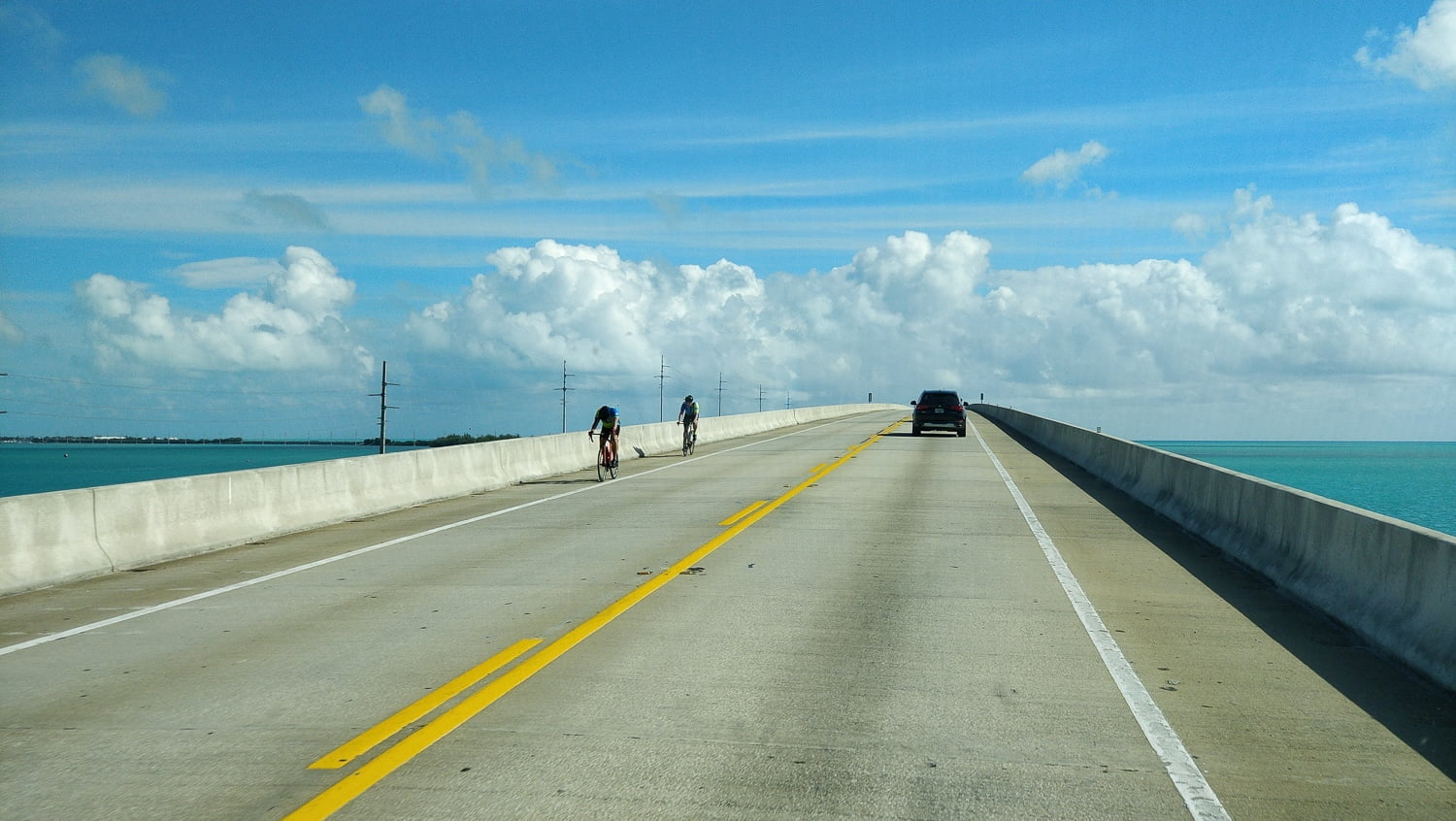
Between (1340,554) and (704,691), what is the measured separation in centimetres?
600

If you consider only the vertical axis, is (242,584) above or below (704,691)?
below

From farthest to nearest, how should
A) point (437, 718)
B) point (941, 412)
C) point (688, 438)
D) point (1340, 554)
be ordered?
point (941, 412) → point (688, 438) → point (1340, 554) → point (437, 718)

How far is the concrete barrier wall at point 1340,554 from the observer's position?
7.79 meters

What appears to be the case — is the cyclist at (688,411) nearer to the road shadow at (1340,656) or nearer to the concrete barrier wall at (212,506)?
the concrete barrier wall at (212,506)

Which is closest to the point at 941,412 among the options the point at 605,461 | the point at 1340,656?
the point at 605,461

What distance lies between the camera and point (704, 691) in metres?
6.97

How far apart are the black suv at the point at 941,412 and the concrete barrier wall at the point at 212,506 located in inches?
909

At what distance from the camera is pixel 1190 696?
7.02 metres

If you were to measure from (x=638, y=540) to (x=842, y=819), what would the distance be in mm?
9547

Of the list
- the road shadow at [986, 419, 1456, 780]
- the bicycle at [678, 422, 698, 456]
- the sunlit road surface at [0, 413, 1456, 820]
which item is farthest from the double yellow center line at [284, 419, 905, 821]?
the bicycle at [678, 422, 698, 456]

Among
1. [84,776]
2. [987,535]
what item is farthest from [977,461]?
[84,776]

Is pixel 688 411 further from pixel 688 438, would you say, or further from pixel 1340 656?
pixel 1340 656

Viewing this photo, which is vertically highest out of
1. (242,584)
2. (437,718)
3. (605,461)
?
(605,461)

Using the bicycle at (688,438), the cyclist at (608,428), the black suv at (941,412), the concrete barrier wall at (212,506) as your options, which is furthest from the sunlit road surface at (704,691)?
the black suv at (941,412)
